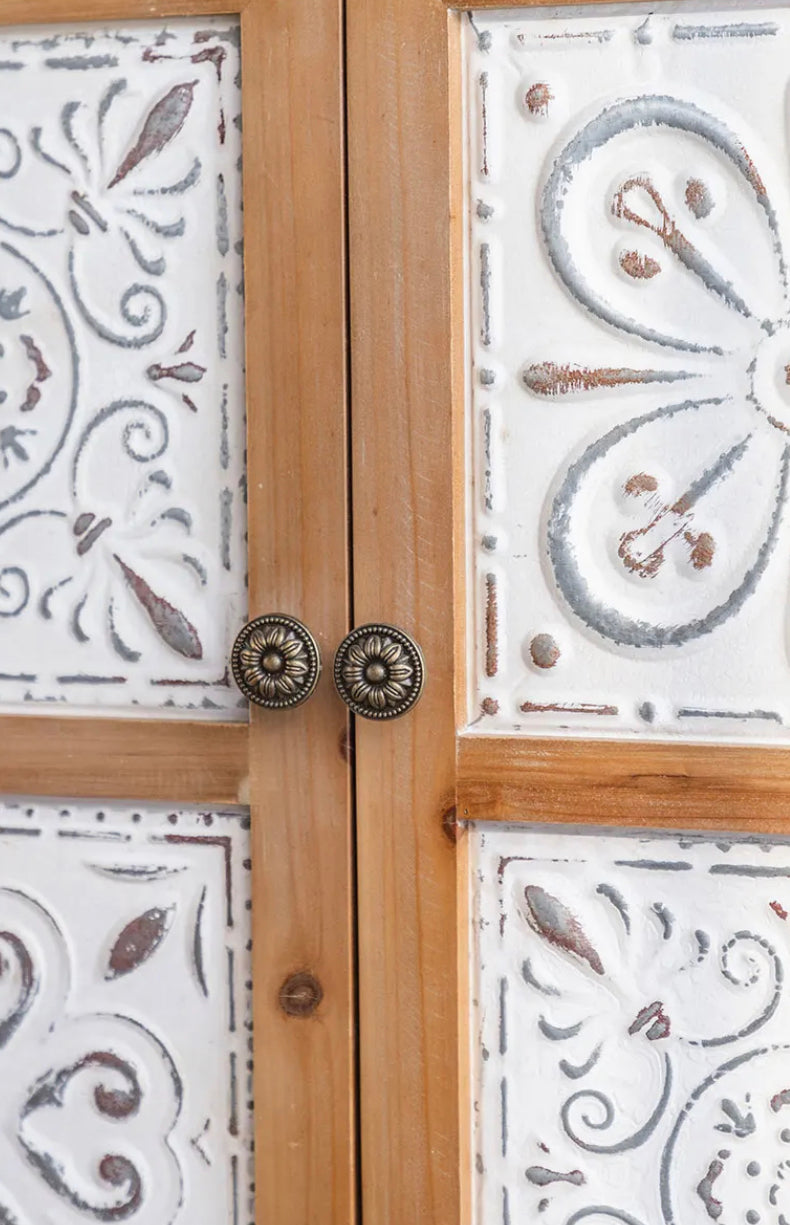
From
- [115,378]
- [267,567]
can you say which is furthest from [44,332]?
[267,567]

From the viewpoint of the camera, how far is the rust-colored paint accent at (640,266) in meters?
0.56

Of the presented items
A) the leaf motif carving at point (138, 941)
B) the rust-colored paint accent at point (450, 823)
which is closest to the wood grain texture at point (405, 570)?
the rust-colored paint accent at point (450, 823)

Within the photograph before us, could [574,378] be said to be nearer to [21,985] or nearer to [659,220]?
[659,220]

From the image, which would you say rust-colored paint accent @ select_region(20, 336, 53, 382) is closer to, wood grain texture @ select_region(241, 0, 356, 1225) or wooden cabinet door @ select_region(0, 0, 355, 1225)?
wooden cabinet door @ select_region(0, 0, 355, 1225)

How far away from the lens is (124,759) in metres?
0.61

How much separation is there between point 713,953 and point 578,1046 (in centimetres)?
8

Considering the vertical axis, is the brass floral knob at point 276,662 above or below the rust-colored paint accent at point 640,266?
below

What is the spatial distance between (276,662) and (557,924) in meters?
0.20

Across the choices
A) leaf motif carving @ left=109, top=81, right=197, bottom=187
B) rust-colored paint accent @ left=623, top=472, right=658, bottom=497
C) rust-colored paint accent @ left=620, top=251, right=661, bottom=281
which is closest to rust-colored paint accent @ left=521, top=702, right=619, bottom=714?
rust-colored paint accent @ left=623, top=472, right=658, bottom=497

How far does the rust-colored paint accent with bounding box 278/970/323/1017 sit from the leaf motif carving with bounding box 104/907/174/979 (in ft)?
0.25

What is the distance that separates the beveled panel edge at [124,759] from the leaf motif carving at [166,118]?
0.30m

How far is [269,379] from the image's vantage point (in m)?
0.58

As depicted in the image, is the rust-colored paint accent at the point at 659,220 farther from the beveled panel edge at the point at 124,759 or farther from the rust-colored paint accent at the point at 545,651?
the beveled panel edge at the point at 124,759

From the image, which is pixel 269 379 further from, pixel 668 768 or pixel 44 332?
pixel 668 768
